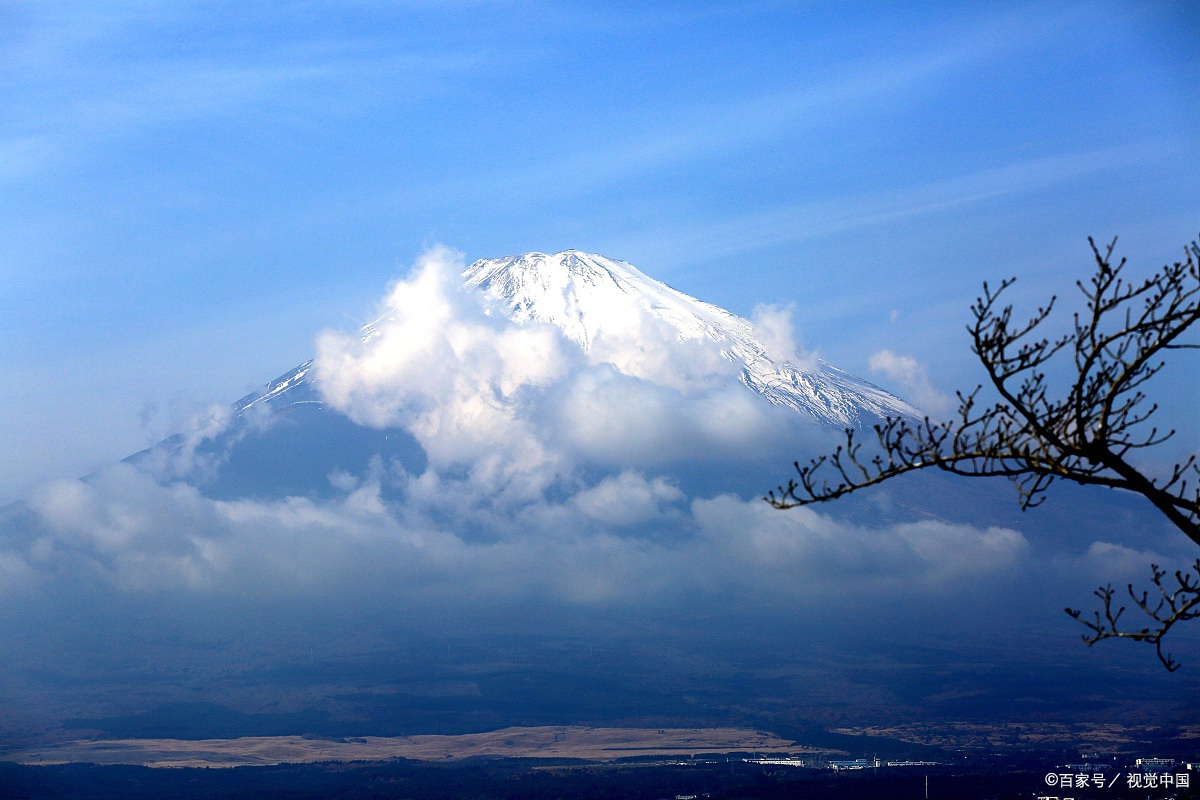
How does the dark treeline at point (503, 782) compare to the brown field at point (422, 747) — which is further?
the brown field at point (422, 747)

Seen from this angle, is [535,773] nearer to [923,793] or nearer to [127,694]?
[923,793]

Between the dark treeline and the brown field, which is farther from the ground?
the brown field

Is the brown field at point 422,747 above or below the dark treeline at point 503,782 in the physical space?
above

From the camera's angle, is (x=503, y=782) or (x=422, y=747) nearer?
(x=503, y=782)

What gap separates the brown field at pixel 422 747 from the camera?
98.8m

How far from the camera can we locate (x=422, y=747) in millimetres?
109625

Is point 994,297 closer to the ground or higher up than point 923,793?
higher up

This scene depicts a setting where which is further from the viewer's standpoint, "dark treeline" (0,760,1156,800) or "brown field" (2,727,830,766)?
"brown field" (2,727,830,766)

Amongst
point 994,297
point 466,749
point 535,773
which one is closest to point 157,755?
point 466,749

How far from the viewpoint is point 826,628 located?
19088cm

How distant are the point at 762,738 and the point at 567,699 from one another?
36.3 meters

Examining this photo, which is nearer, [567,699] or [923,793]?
[923,793]

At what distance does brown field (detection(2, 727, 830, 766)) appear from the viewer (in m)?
98.8

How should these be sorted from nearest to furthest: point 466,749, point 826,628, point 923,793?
point 923,793 → point 466,749 → point 826,628
